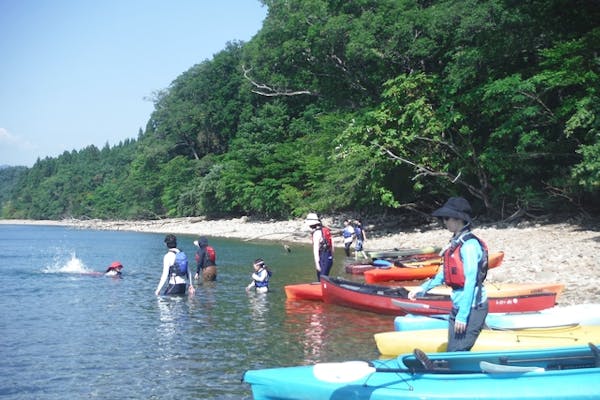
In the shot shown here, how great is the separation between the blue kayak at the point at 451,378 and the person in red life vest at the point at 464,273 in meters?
0.31

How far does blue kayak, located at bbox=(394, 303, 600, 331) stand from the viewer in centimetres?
809

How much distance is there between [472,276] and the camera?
529 cm

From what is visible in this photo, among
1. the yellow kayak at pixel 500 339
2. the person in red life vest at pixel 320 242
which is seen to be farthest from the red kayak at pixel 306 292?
the yellow kayak at pixel 500 339

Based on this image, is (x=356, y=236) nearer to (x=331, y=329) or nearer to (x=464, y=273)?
(x=331, y=329)

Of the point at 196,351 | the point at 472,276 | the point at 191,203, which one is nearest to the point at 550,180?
the point at 196,351

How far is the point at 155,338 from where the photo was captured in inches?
393

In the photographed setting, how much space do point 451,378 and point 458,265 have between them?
103 cm

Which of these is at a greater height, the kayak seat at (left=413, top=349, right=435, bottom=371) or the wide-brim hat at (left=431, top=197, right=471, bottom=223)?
the wide-brim hat at (left=431, top=197, right=471, bottom=223)

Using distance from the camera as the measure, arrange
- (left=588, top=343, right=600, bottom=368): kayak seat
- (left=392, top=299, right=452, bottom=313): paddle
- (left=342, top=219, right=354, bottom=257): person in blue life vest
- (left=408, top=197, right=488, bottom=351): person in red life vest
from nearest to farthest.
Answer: (left=408, top=197, right=488, bottom=351): person in red life vest < (left=588, top=343, right=600, bottom=368): kayak seat < (left=392, top=299, right=452, bottom=313): paddle < (left=342, top=219, right=354, bottom=257): person in blue life vest

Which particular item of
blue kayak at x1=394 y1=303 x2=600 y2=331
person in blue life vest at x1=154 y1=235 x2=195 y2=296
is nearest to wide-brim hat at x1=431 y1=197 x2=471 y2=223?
blue kayak at x1=394 y1=303 x2=600 y2=331

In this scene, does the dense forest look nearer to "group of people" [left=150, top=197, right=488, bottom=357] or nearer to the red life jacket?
the red life jacket

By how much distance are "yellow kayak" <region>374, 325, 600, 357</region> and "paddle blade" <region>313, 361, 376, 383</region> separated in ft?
5.99

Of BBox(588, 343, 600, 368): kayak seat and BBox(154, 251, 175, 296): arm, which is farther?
BBox(154, 251, 175, 296): arm

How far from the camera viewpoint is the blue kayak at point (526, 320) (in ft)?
26.6
